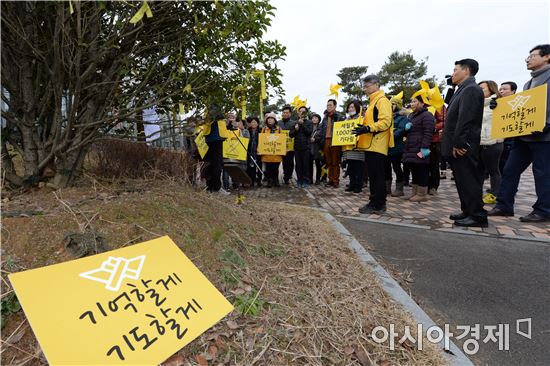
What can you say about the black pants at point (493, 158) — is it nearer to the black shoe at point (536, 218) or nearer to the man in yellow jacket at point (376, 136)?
the black shoe at point (536, 218)

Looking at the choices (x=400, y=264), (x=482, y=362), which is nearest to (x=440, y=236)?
(x=400, y=264)

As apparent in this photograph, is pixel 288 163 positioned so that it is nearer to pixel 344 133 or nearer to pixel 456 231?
pixel 344 133

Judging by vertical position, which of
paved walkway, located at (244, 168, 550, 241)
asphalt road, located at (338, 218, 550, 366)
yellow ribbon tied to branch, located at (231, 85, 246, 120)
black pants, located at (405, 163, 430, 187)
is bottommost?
asphalt road, located at (338, 218, 550, 366)

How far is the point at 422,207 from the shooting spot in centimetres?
558

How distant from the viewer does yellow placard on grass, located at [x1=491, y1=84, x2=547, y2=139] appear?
4.19m

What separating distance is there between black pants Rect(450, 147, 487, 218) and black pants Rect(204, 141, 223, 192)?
3.75 m

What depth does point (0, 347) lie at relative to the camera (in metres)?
1.33

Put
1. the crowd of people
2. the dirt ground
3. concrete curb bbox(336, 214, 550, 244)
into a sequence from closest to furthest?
the dirt ground, concrete curb bbox(336, 214, 550, 244), the crowd of people

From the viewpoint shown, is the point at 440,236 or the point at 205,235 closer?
the point at 205,235

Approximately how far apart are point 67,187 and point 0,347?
1765 millimetres

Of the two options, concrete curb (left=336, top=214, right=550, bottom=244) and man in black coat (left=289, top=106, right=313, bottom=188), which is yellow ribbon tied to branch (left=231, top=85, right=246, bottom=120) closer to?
concrete curb (left=336, top=214, right=550, bottom=244)

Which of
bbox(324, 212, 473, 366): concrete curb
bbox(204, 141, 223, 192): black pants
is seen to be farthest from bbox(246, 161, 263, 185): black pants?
bbox(324, 212, 473, 366): concrete curb

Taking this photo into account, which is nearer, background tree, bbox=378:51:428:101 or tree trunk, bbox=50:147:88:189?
tree trunk, bbox=50:147:88:189

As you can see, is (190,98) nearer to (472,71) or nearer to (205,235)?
(205,235)
